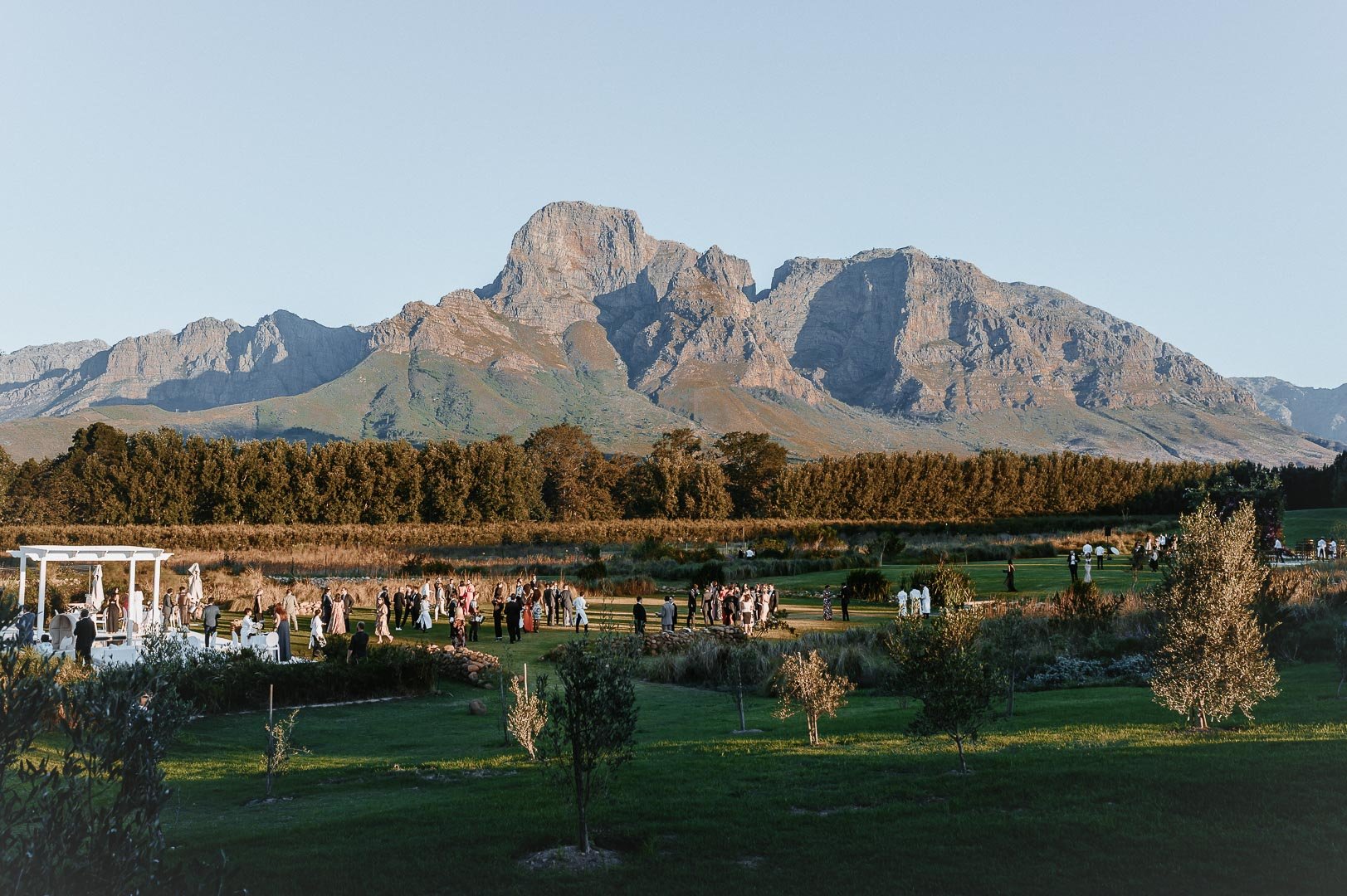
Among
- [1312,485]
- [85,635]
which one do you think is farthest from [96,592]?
[1312,485]

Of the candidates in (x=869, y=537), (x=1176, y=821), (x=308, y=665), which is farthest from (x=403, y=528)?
(x=1176, y=821)

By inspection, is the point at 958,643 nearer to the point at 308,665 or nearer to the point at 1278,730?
the point at 1278,730

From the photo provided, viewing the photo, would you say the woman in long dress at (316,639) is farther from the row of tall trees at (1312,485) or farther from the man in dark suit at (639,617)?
the row of tall trees at (1312,485)

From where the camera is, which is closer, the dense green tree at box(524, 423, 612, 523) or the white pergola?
the white pergola

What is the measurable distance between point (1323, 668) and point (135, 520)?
82.1m

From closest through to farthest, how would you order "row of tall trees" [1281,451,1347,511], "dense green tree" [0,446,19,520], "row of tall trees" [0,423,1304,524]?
"dense green tree" [0,446,19,520]
"row of tall trees" [0,423,1304,524]
"row of tall trees" [1281,451,1347,511]

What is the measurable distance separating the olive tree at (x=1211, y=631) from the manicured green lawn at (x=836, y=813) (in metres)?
0.62

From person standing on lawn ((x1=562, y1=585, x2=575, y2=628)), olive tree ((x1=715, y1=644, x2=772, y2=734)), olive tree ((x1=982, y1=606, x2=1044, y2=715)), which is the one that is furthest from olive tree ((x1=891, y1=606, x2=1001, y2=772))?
person standing on lawn ((x1=562, y1=585, x2=575, y2=628))

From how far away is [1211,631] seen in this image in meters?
14.6

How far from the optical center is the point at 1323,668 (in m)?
21.4

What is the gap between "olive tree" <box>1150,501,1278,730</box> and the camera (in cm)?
1462

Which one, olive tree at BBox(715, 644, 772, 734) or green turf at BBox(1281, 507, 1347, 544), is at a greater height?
green turf at BBox(1281, 507, 1347, 544)

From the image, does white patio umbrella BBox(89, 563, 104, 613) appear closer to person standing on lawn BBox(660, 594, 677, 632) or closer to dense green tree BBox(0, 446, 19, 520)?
person standing on lawn BBox(660, 594, 677, 632)

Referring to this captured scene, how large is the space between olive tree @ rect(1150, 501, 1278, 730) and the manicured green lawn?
24.2 inches
